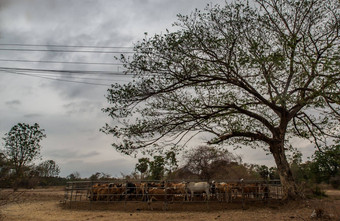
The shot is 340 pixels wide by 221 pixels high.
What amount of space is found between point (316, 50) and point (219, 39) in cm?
402

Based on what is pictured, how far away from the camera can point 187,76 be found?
38.3 feet

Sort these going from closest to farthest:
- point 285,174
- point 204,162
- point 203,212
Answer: point 203,212 < point 285,174 < point 204,162

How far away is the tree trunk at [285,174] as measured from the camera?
41.0 feet

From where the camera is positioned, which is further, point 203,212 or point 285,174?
point 285,174

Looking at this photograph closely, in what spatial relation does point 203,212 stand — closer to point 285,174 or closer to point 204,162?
point 285,174

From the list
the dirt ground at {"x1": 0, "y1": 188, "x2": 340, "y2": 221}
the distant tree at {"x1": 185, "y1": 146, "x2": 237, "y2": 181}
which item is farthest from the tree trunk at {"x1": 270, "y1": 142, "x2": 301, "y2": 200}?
the distant tree at {"x1": 185, "y1": 146, "x2": 237, "y2": 181}

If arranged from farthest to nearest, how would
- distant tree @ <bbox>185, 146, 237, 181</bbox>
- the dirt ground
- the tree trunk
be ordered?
distant tree @ <bbox>185, 146, 237, 181</bbox>, the tree trunk, the dirt ground

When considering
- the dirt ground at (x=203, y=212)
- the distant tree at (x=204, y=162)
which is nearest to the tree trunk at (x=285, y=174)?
the dirt ground at (x=203, y=212)

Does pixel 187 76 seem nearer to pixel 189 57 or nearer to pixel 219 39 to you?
pixel 189 57

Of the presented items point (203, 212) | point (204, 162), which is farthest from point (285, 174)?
point (204, 162)

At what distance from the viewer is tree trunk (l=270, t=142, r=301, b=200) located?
12.5 metres

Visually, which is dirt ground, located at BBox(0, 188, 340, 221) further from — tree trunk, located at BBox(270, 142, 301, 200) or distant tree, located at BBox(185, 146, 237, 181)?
distant tree, located at BBox(185, 146, 237, 181)

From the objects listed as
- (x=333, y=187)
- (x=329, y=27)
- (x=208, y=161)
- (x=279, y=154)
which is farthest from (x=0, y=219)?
(x=333, y=187)

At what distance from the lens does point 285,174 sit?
12.9m
